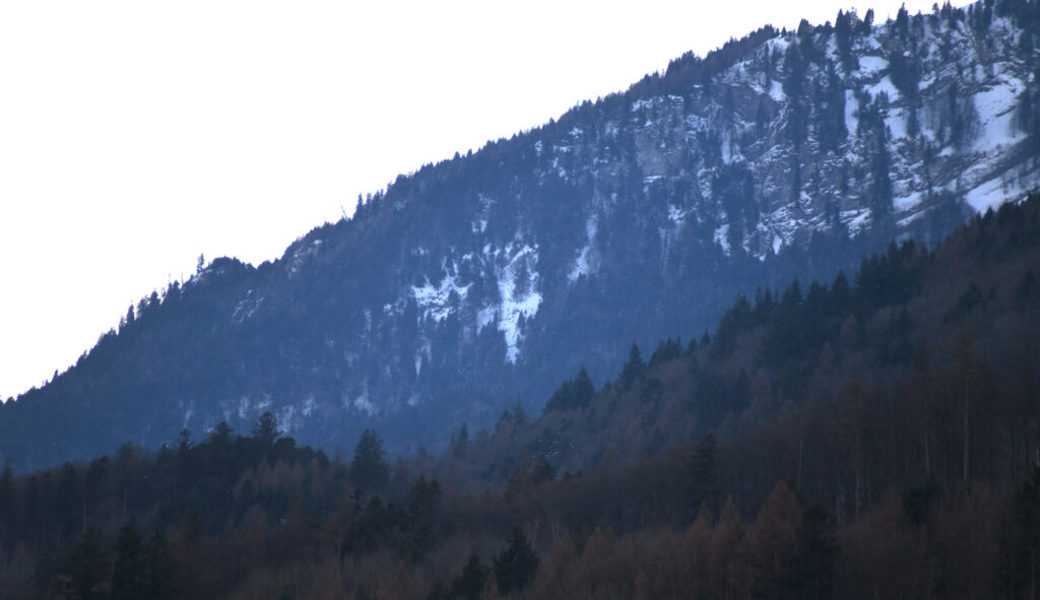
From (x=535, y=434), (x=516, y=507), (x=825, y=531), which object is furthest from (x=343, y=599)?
(x=535, y=434)

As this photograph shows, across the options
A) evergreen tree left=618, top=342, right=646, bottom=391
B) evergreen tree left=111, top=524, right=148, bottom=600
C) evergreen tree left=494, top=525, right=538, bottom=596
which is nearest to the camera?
evergreen tree left=494, top=525, right=538, bottom=596

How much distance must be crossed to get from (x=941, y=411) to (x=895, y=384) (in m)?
16.9

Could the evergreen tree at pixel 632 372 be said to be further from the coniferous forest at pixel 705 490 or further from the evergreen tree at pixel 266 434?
the evergreen tree at pixel 266 434

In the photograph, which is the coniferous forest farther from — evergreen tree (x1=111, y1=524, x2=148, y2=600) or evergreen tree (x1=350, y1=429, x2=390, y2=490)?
evergreen tree (x1=350, y1=429, x2=390, y2=490)

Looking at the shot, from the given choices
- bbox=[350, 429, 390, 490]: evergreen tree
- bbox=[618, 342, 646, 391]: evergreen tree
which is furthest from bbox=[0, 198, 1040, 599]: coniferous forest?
bbox=[618, 342, 646, 391]: evergreen tree

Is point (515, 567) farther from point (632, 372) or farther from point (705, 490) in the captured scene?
point (632, 372)

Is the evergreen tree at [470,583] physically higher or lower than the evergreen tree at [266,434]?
lower

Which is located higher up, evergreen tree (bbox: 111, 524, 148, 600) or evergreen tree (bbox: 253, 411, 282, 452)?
evergreen tree (bbox: 253, 411, 282, 452)

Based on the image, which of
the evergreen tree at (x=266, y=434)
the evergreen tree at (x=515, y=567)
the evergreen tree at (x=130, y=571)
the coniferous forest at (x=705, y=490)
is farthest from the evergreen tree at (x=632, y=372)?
the evergreen tree at (x=130, y=571)

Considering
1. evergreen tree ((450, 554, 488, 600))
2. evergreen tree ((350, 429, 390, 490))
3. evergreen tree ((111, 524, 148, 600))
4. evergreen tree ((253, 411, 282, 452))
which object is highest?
evergreen tree ((253, 411, 282, 452))

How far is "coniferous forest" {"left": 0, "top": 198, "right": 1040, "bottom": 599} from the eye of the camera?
67000mm

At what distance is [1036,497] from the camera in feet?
189

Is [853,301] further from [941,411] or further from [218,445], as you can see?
[218,445]

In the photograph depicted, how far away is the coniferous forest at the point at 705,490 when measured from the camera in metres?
67.0
